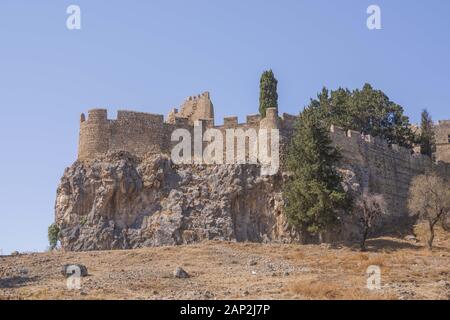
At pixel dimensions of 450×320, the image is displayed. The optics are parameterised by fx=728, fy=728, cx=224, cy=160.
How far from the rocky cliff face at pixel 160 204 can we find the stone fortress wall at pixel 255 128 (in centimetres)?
101

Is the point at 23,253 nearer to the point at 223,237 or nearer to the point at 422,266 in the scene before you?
the point at 223,237

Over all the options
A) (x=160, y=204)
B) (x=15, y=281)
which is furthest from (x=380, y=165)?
(x=15, y=281)

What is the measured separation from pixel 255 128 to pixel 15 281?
17360mm

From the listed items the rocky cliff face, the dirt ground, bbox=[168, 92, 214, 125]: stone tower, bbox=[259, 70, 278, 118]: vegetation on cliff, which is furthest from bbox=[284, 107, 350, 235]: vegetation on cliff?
bbox=[168, 92, 214, 125]: stone tower

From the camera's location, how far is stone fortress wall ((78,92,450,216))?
127ft

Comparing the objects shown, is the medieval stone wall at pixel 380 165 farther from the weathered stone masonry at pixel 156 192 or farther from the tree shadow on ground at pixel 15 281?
the tree shadow on ground at pixel 15 281

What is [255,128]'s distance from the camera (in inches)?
1571

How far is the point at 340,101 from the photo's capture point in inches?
1836

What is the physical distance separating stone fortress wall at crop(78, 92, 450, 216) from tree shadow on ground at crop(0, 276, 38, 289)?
39.3ft

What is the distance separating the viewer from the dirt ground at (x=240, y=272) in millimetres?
22656

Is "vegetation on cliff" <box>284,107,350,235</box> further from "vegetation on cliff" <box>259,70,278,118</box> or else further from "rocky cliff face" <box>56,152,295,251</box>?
"vegetation on cliff" <box>259,70,278,118</box>

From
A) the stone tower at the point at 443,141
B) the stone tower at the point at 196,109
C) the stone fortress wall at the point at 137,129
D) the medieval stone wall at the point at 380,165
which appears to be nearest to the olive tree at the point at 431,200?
the medieval stone wall at the point at 380,165
